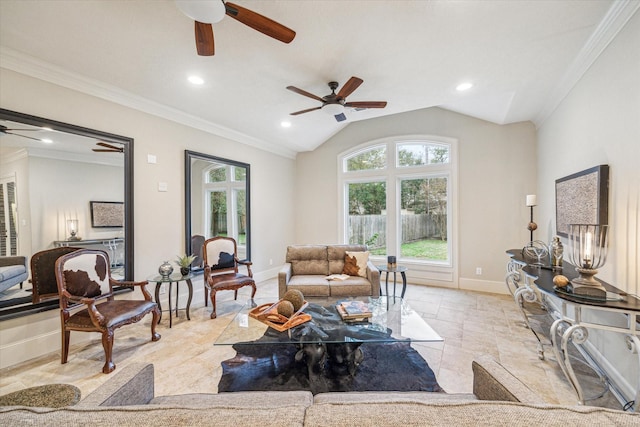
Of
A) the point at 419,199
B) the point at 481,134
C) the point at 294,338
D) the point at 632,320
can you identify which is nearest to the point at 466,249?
the point at 419,199

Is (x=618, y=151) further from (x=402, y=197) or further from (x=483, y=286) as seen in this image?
(x=402, y=197)

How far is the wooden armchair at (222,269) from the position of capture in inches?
140

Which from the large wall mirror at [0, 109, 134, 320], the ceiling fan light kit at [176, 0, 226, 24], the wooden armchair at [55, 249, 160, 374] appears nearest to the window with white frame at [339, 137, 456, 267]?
the large wall mirror at [0, 109, 134, 320]

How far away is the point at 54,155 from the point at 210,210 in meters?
1.91

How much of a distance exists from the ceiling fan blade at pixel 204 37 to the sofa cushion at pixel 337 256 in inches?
113

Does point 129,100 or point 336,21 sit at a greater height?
point 336,21

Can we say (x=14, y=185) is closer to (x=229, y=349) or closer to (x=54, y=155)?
(x=54, y=155)

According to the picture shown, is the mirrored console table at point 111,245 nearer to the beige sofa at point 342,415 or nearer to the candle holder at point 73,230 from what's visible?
the candle holder at point 73,230

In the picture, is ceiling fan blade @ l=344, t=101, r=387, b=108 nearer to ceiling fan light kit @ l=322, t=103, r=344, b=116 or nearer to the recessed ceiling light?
ceiling fan light kit @ l=322, t=103, r=344, b=116

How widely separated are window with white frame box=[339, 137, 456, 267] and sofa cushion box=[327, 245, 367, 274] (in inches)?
61.9

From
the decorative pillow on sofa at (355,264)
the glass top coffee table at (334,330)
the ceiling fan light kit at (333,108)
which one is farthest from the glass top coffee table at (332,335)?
the ceiling fan light kit at (333,108)

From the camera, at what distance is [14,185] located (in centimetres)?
246

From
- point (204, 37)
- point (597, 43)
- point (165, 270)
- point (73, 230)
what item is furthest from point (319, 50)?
point (73, 230)

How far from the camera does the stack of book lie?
239cm
